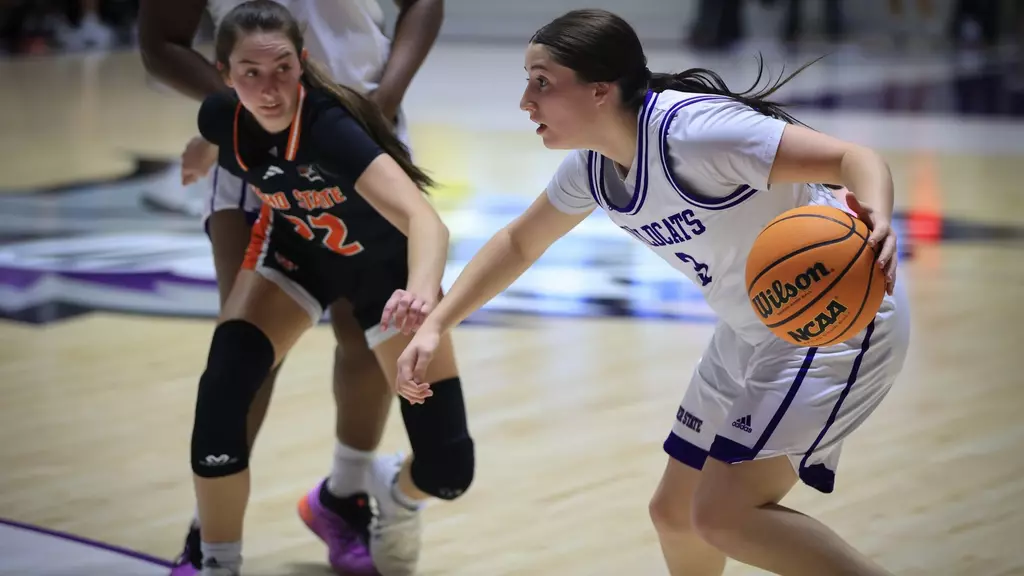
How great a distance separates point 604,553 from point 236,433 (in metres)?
1.08

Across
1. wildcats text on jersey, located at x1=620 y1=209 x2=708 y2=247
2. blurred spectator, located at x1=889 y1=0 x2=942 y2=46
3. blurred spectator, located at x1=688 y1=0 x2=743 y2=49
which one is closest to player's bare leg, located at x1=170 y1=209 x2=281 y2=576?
wildcats text on jersey, located at x1=620 y1=209 x2=708 y2=247

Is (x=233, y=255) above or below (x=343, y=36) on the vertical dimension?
below

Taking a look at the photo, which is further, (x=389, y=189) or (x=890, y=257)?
(x=389, y=189)

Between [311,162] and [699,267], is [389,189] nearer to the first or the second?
[311,162]

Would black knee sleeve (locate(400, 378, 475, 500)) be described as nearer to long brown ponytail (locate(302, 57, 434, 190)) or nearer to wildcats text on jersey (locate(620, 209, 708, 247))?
long brown ponytail (locate(302, 57, 434, 190))

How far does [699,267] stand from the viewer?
2893 mm

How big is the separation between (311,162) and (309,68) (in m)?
0.25

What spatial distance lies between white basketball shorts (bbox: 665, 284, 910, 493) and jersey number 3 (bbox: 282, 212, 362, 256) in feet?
3.73

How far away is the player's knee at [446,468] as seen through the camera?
3439 millimetres

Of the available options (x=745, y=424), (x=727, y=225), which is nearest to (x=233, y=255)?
(x=727, y=225)

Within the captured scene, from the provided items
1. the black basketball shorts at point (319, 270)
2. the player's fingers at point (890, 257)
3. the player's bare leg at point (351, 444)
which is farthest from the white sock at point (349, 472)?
the player's fingers at point (890, 257)

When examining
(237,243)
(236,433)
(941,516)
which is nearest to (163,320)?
(237,243)

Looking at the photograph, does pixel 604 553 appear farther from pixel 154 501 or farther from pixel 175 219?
pixel 175 219

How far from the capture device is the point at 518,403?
504cm
